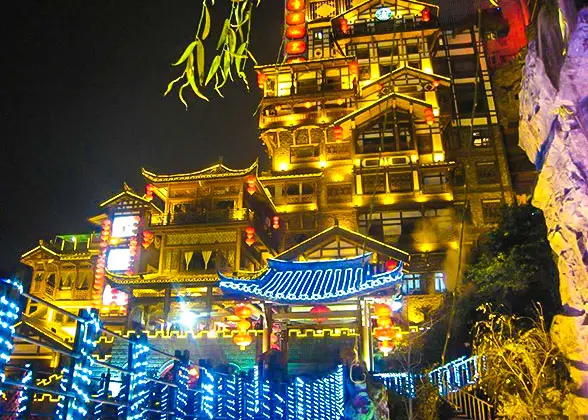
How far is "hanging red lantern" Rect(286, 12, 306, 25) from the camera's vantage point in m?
36.8

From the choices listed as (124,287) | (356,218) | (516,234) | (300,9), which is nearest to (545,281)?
(516,234)

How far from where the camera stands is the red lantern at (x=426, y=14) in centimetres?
3603

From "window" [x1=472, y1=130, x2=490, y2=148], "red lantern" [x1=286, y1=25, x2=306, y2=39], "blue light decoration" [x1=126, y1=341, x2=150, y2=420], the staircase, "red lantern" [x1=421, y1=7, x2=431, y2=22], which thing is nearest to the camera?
"blue light decoration" [x1=126, y1=341, x2=150, y2=420]

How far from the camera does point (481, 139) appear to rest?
33.7 m

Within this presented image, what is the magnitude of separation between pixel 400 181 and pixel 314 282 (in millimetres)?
15219

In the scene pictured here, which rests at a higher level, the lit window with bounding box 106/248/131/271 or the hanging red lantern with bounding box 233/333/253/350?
the lit window with bounding box 106/248/131/271

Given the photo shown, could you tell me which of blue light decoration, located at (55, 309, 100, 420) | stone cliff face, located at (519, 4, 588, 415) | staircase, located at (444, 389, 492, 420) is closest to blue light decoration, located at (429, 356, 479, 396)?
staircase, located at (444, 389, 492, 420)

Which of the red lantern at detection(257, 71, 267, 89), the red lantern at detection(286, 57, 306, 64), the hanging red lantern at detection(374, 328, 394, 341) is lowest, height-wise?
the hanging red lantern at detection(374, 328, 394, 341)

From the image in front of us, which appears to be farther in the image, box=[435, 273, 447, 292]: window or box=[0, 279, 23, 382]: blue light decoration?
box=[435, 273, 447, 292]: window

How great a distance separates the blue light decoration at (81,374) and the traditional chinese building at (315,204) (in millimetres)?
14415

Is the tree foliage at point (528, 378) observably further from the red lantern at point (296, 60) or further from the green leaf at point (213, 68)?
the red lantern at point (296, 60)

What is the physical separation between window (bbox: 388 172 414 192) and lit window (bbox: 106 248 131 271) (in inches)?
653

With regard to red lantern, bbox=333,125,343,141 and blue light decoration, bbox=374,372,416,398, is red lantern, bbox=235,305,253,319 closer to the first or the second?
blue light decoration, bbox=374,372,416,398

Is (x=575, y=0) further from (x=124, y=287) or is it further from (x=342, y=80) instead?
(x=342, y=80)
